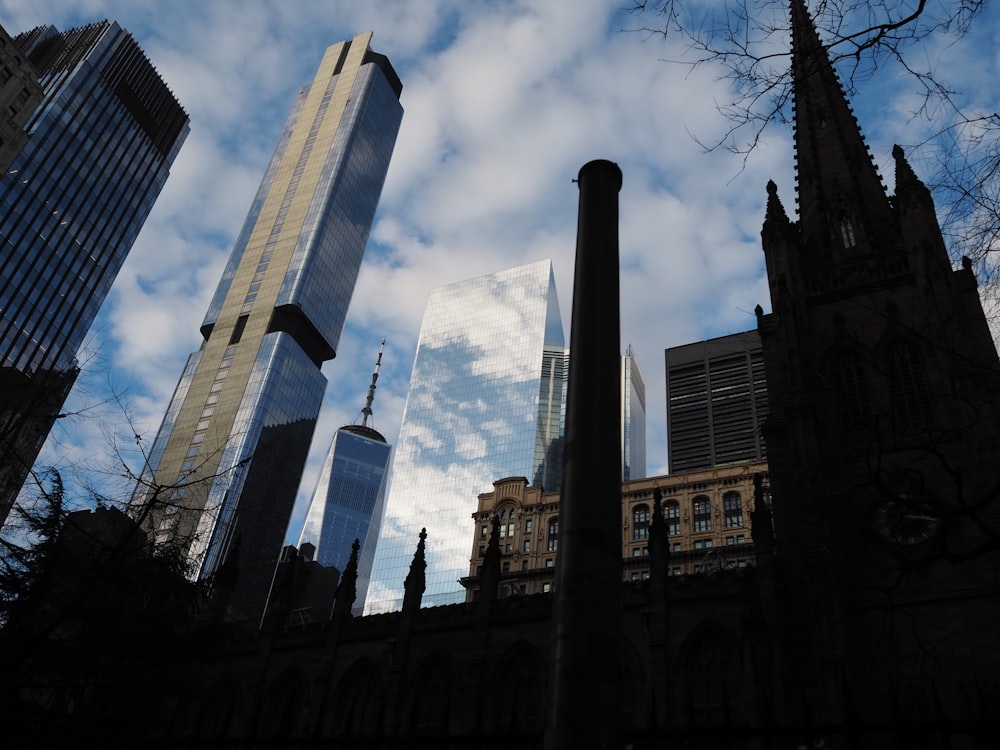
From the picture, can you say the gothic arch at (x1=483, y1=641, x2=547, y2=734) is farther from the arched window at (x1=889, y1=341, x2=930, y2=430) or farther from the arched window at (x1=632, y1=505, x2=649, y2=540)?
the arched window at (x1=632, y1=505, x2=649, y2=540)

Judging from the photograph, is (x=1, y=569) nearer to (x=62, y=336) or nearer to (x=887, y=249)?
(x=887, y=249)

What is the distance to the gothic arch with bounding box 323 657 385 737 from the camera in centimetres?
3247

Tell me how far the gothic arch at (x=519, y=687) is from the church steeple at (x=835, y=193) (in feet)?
69.6

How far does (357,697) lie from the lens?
33.6 meters

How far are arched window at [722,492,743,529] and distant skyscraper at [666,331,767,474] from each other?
2293 cm

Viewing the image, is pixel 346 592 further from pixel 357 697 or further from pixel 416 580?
pixel 357 697

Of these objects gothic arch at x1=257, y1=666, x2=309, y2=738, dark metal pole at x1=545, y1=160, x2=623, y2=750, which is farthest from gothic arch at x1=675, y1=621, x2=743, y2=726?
dark metal pole at x1=545, y1=160, x2=623, y2=750

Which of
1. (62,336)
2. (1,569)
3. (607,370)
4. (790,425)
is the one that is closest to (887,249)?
(790,425)

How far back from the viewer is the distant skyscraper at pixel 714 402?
105 meters

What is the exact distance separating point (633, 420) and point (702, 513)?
82867mm

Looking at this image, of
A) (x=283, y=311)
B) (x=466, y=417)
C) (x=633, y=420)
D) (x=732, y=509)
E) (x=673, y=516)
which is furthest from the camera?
(x=633, y=420)

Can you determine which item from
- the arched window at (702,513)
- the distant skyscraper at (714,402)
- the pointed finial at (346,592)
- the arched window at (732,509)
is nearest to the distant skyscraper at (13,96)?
the pointed finial at (346,592)

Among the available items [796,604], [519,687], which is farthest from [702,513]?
[796,604]

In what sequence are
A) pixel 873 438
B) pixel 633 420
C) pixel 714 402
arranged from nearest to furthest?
pixel 873 438 → pixel 714 402 → pixel 633 420
